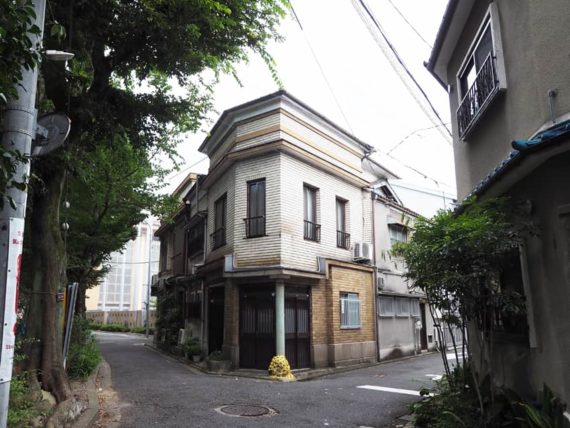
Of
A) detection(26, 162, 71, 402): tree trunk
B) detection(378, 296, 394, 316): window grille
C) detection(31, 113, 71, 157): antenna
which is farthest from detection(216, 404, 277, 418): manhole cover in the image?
detection(378, 296, 394, 316): window grille

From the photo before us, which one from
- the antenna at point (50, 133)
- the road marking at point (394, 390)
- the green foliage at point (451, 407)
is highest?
the antenna at point (50, 133)

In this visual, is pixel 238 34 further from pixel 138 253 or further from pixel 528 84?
pixel 138 253

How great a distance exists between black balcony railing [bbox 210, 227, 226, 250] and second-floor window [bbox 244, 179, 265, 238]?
5.67 ft

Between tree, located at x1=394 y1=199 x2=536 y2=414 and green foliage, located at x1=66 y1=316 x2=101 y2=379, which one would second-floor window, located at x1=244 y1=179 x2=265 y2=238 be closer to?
green foliage, located at x1=66 y1=316 x2=101 y2=379

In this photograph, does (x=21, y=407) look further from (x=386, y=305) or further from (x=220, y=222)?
(x=386, y=305)

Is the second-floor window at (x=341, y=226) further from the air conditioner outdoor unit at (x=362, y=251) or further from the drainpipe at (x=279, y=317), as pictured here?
the drainpipe at (x=279, y=317)

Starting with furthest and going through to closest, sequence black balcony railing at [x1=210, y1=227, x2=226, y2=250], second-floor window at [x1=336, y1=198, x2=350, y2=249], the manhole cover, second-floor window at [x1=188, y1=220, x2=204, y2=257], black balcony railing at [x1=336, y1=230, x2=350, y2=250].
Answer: second-floor window at [x1=188, y1=220, x2=204, y2=257], second-floor window at [x1=336, y1=198, x2=350, y2=249], black balcony railing at [x1=336, y1=230, x2=350, y2=250], black balcony railing at [x1=210, y1=227, x2=226, y2=250], the manhole cover

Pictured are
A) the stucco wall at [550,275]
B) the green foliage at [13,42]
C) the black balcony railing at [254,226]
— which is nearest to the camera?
the green foliage at [13,42]

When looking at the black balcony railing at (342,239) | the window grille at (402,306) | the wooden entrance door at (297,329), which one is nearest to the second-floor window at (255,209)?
the wooden entrance door at (297,329)

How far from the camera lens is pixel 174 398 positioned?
33.4 ft

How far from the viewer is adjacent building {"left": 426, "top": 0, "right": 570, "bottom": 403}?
18.4 ft

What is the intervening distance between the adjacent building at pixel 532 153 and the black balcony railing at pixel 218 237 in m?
10.6

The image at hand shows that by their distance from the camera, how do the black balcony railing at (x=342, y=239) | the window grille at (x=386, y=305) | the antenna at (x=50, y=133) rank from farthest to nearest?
the window grille at (x=386, y=305), the black balcony railing at (x=342, y=239), the antenna at (x=50, y=133)

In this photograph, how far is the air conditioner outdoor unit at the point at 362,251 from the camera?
18062 millimetres
